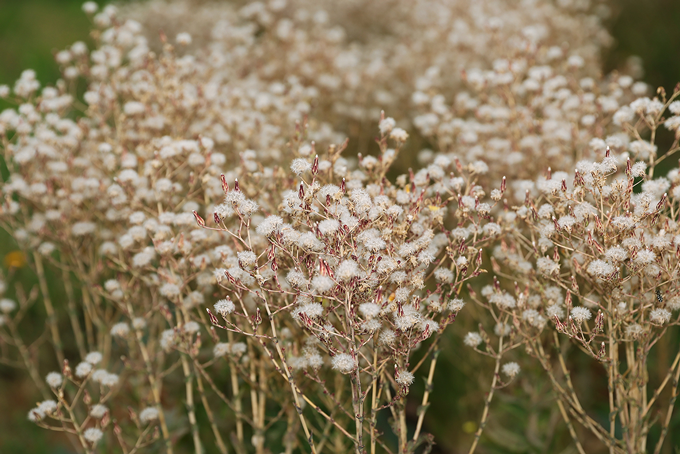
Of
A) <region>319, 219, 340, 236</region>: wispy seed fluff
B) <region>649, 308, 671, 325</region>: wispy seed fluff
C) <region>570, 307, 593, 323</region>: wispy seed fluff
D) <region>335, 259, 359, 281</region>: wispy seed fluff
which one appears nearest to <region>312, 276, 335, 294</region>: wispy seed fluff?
<region>335, 259, 359, 281</region>: wispy seed fluff

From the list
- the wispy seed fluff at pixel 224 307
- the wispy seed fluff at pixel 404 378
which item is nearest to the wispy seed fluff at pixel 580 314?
the wispy seed fluff at pixel 404 378

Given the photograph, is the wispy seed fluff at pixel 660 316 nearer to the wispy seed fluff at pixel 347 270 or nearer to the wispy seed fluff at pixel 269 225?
the wispy seed fluff at pixel 347 270

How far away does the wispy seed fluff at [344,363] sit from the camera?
1.67 m

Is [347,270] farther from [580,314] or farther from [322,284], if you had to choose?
[580,314]

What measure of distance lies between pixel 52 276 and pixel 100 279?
5.52 ft

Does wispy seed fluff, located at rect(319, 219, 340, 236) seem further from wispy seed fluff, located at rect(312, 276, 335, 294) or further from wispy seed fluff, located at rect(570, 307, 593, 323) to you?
wispy seed fluff, located at rect(570, 307, 593, 323)

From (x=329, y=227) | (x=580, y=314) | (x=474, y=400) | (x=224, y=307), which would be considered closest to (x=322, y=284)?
(x=329, y=227)

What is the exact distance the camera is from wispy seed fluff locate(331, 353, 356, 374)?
5.48 feet

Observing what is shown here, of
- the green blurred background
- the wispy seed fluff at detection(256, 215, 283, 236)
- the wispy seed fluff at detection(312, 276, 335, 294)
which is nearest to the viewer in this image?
the wispy seed fluff at detection(312, 276, 335, 294)

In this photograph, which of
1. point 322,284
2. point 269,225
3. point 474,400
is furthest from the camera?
point 474,400

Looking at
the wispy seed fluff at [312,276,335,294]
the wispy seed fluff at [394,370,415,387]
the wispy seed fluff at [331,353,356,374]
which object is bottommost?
the wispy seed fluff at [394,370,415,387]

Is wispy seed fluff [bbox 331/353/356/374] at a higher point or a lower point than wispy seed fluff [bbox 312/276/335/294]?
lower

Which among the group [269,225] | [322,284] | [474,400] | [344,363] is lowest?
[474,400]

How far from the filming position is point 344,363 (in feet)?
5.51
